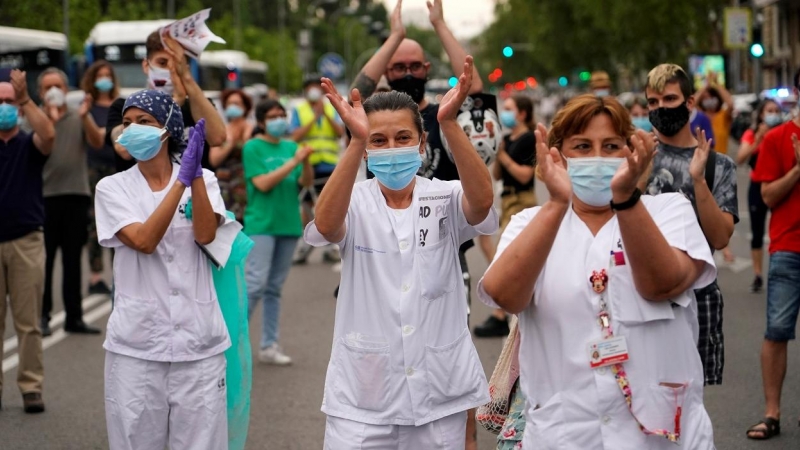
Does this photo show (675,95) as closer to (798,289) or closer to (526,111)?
(798,289)

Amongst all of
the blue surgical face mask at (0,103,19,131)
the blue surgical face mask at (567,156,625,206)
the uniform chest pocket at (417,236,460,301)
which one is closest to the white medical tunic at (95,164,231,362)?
the uniform chest pocket at (417,236,460,301)

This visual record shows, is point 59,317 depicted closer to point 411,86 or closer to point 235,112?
point 235,112

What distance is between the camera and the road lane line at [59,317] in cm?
1124

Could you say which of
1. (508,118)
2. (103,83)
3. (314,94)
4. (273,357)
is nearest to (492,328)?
(273,357)

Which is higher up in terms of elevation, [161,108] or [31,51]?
[31,51]

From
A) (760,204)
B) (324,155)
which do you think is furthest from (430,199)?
(324,155)

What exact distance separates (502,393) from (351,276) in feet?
2.28

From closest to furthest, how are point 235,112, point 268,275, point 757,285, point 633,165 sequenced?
point 633,165
point 268,275
point 235,112
point 757,285

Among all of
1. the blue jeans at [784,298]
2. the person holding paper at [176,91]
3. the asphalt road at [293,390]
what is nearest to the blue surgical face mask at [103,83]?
the asphalt road at [293,390]

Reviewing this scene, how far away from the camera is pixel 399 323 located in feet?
14.7

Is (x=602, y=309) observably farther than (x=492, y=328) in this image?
No

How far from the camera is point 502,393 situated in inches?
169

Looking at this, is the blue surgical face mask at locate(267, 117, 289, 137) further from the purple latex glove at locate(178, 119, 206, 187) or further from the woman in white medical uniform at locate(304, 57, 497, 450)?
the woman in white medical uniform at locate(304, 57, 497, 450)

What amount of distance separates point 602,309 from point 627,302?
0.25ft
